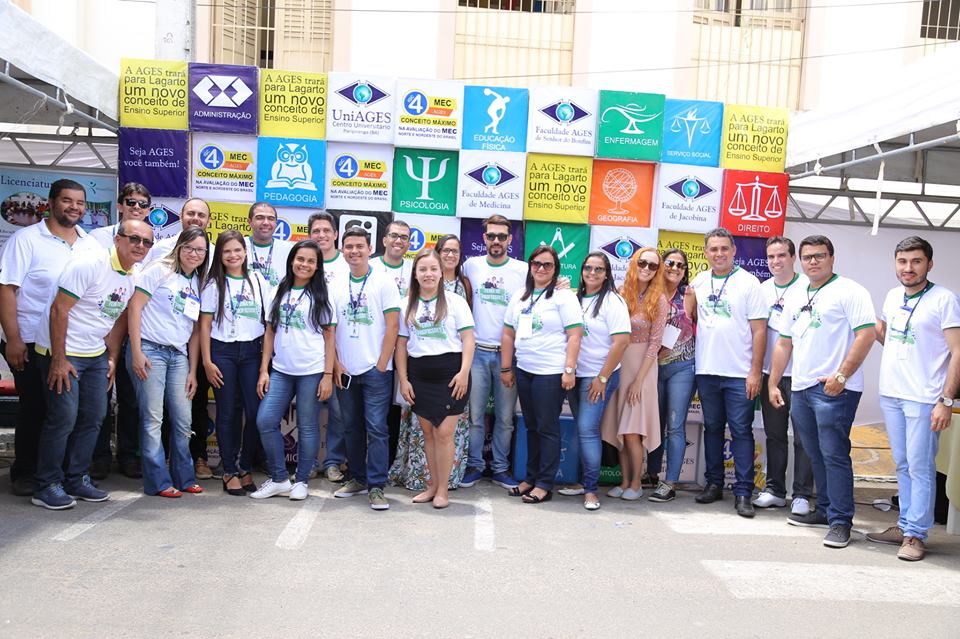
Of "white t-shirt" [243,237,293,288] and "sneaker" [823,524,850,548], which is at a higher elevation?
"white t-shirt" [243,237,293,288]

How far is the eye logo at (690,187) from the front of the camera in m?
7.81

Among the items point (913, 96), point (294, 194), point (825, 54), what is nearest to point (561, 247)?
point (294, 194)

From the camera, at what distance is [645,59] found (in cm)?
1497

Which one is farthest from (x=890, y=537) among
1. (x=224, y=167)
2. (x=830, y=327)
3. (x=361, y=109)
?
(x=224, y=167)

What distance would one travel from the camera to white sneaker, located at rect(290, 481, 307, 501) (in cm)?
587

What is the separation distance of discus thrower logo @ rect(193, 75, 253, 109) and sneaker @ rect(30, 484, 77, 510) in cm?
351

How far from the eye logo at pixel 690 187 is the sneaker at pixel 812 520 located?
3016 mm

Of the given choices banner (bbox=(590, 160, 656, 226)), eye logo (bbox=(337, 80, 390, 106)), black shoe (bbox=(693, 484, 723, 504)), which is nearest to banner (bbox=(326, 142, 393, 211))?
eye logo (bbox=(337, 80, 390, 106))

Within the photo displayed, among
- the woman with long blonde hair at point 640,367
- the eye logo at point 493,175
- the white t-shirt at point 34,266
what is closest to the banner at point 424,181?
the eye logo at point 493,175

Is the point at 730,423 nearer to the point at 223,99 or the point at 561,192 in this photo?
the point at 561,192

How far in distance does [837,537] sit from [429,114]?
4.55 metres

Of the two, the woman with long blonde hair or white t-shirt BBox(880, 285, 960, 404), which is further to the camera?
the woman with long blonde hair

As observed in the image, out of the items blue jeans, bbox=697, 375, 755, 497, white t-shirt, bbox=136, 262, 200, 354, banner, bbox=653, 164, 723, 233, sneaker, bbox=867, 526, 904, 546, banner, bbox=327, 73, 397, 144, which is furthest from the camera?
banner, bbox=653, 164, 723, 233

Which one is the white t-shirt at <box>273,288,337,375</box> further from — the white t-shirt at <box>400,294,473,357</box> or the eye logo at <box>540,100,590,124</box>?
the eye logo at <box>540,100,590,124</box>
